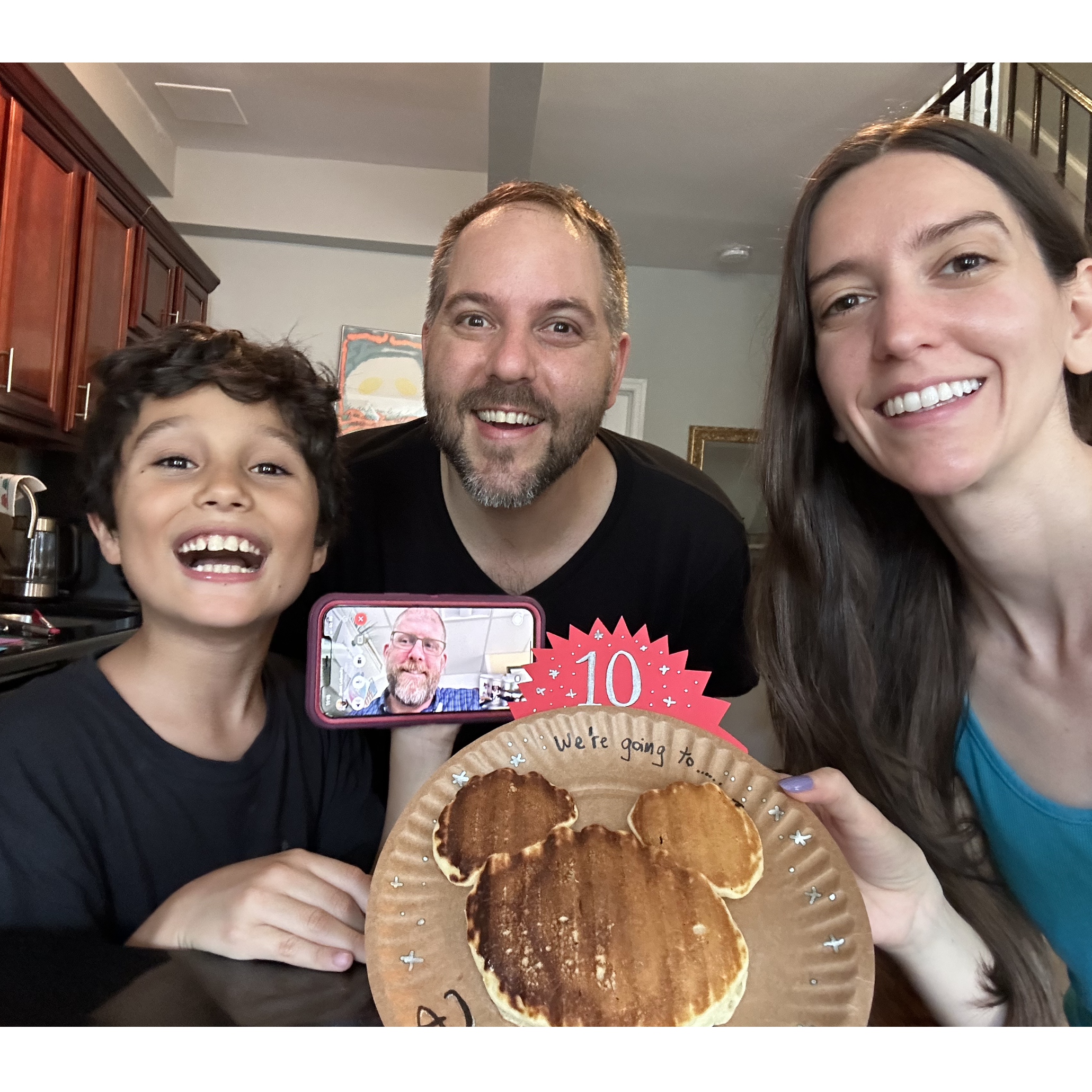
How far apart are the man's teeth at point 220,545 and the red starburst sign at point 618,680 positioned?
0.21 m

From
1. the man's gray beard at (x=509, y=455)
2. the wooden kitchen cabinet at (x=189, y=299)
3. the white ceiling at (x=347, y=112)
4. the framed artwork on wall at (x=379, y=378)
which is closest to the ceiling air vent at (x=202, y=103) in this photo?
the white ceiling at (x=347, y=112)

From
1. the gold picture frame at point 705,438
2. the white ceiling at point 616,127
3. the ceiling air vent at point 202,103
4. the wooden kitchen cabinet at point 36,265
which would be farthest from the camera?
the gold picture frame at point 705,438

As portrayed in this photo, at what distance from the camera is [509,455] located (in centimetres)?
63

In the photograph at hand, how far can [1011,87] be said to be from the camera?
2.61 ft

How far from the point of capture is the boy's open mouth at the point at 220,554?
0.43 meters

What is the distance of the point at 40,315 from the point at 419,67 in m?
1.03

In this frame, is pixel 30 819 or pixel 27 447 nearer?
pixel 30 819

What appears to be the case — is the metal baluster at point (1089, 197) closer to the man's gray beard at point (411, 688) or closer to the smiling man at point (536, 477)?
the smiling man at point (536, 477)

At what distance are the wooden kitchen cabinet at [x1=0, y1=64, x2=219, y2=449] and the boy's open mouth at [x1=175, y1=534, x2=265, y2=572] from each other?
4.50 ft

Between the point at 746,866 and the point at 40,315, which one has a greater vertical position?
the point at 40,315
